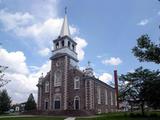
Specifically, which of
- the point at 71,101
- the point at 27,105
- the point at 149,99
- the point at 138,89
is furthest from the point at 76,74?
the point at 27,105

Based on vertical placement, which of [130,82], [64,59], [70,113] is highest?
[64,59]

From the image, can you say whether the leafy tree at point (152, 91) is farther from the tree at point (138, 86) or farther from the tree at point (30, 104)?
the tree at point (30, 104)

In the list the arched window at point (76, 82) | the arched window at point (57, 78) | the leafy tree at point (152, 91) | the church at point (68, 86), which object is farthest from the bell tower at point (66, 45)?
the leafy tree at point (152, 91)

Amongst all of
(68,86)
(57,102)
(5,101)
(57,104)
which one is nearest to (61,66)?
(68,86)

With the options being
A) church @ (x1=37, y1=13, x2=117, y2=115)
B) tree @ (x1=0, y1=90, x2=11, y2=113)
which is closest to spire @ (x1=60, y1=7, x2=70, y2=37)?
church @ (x1=37, y1=13, x2=117, y2=115)

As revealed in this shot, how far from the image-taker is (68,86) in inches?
1847

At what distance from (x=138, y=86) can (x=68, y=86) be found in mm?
18886

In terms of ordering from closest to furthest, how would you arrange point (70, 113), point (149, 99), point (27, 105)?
point (149, 99) → point (70, 113) → point (27, 105)

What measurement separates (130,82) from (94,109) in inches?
552

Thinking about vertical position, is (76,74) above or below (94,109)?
above

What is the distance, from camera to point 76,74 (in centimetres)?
4678

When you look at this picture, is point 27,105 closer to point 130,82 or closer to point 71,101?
point 71,101

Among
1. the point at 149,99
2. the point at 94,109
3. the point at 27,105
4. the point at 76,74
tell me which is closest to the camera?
the point at 149,99

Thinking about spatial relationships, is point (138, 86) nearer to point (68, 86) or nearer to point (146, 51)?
point (146, 51)
